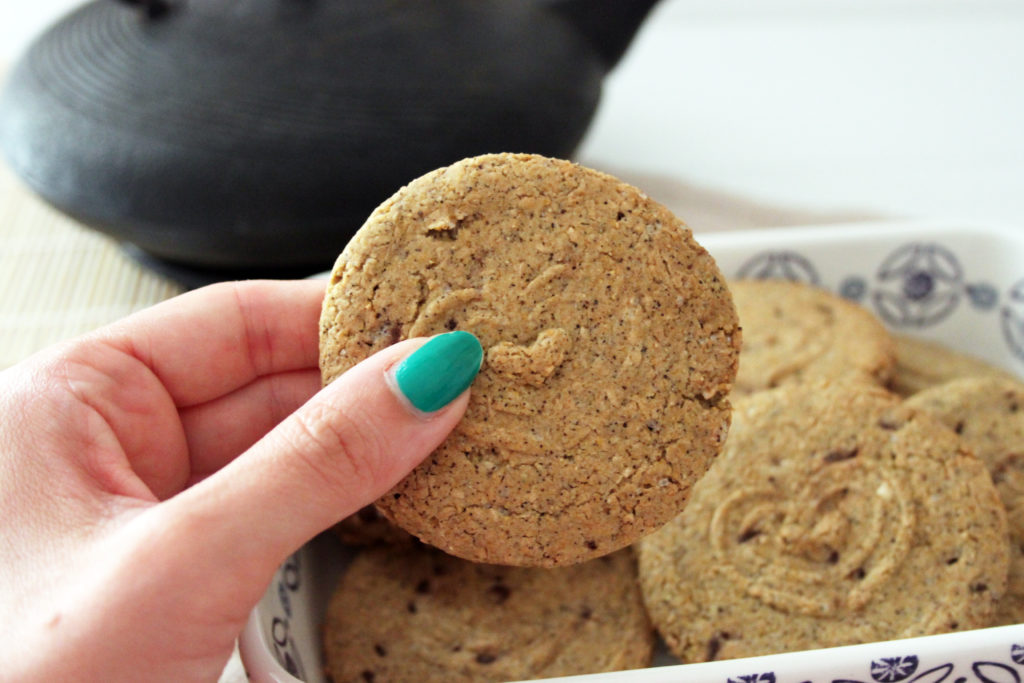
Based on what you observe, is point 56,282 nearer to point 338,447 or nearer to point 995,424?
point 338,447

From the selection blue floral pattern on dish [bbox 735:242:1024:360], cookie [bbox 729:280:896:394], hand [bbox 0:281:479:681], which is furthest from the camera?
blue floral pattern on dish [bbox 735:242:1024:360]

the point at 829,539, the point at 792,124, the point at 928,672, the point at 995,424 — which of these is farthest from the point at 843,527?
the point at 792,124

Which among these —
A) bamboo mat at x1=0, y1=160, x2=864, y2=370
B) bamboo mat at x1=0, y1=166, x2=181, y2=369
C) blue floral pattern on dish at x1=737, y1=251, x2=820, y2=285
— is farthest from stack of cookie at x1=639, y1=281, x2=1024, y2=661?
bamboo mat at x1=0, y1=166, x2=181, y2=369

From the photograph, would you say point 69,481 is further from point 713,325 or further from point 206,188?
point 206,188

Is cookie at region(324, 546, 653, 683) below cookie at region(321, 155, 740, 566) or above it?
below

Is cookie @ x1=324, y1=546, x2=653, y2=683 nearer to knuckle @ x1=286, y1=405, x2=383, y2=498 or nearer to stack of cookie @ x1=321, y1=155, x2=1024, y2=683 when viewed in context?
stack of cookie @ x1=321, y1=155, x2=1024, y2=683

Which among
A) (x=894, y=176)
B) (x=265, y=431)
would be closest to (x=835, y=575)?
(x=265, y=431)

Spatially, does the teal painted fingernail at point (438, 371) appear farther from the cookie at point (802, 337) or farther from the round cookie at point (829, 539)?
the cookie at point (802, 337)
